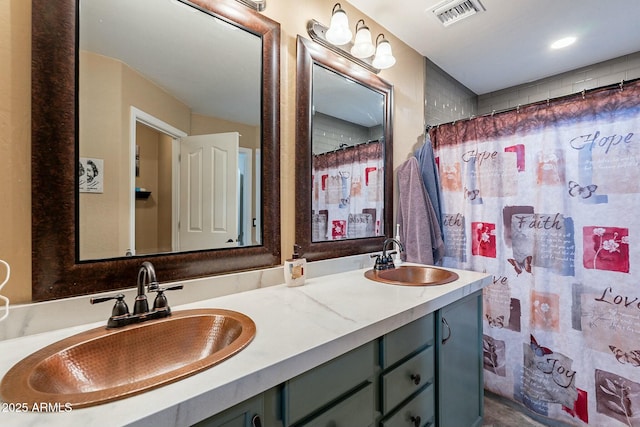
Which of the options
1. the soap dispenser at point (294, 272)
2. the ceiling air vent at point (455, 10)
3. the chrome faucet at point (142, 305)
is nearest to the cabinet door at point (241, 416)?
the chrome faucet at point (142, 305)

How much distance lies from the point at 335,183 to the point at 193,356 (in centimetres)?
113

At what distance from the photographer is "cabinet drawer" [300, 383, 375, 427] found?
774 mm

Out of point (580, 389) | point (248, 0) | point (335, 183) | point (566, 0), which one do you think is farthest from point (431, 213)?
point (248, 0)

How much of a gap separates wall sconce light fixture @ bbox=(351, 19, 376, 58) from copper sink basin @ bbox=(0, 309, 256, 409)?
1523mm

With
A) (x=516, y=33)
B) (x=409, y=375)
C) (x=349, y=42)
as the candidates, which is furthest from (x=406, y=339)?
(x=516, y=33)

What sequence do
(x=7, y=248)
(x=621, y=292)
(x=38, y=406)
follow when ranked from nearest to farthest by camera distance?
(x=38, y=406) < (x=7, y=248) < (x=621, y=292)

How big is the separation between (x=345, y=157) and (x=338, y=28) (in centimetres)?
67

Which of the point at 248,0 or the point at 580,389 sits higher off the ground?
the point at 248,0

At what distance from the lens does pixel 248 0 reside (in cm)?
123

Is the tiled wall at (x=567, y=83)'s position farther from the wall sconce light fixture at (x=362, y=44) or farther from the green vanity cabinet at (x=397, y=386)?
the green vanity cabinet at (x=397, y=386)

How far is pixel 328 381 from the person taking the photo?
79 cm

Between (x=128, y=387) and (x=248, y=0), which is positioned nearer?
(x=128, y=387)

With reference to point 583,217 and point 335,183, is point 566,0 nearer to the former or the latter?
point 583,217

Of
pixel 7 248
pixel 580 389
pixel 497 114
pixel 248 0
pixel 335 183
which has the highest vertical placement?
pixel 248 0
